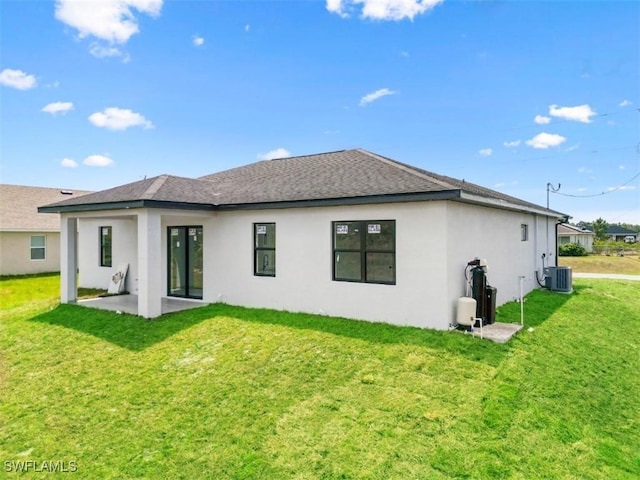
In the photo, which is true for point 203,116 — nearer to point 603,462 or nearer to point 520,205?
point 520,205

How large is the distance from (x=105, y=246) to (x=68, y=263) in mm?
2940

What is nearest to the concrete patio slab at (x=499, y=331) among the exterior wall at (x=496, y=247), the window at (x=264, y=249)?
the exterior wall at (x=496, y=247)

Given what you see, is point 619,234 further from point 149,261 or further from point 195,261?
point 149,261

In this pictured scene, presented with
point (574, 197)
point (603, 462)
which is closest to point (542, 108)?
point (574, 197)

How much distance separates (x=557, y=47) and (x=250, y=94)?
478 inches

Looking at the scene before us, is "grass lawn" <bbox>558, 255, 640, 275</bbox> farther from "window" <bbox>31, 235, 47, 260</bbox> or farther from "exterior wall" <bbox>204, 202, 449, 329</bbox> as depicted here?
"window" <bbox>31, 235, 47, 260</bbox>

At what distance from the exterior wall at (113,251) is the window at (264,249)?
519 centimetres

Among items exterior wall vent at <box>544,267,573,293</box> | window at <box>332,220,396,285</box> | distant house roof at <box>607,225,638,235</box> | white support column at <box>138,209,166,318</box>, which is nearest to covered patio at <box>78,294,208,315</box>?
white support column at <box>138,209,166,318</box>

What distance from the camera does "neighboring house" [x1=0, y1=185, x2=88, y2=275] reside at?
58.4 feet

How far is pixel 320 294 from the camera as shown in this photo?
28.0 ft

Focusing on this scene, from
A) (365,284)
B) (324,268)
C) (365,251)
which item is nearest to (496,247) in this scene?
(365,251)

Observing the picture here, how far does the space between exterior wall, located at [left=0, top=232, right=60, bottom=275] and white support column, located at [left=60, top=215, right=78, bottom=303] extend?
973 centimetres

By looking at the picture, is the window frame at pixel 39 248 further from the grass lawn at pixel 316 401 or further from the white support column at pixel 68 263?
the grass lawn at pixel 316 401

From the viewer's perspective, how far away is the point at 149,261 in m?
8.56
